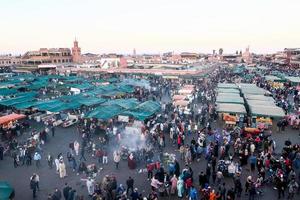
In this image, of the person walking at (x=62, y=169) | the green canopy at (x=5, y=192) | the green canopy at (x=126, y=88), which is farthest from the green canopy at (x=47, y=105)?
the green canopy at (x=5, y=192)

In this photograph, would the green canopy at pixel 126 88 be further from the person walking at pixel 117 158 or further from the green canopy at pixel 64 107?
the person walking at pixel 117 158

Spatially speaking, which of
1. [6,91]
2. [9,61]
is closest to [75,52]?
[9,61]

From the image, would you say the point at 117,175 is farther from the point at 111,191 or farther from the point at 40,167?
the point at 40,167

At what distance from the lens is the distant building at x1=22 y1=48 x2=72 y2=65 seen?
85562 mm

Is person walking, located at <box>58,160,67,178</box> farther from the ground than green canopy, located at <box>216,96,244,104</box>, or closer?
closer

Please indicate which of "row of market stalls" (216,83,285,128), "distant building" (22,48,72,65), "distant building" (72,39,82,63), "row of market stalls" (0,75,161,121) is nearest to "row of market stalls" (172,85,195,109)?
"row of market stalls" (216,83,285,128)

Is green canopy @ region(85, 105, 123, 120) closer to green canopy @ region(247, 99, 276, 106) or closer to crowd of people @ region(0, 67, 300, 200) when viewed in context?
crowd of people @ region(0, 67, 300, 200)

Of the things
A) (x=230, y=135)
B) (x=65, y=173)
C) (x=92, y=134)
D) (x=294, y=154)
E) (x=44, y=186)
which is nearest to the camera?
(x=44, y=186)

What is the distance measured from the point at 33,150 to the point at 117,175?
538 centimetres

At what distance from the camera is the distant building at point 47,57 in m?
85.6

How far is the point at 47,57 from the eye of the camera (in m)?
87.8

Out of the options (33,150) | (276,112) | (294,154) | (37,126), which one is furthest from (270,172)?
(37,126)

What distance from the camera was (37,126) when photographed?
74.6ft

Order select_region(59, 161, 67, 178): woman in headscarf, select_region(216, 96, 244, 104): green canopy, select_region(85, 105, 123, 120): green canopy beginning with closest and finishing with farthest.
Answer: select_region(59, 161, 67, 178): woman in headscarf → select_region(85, 105, 123, 120): green canopy → select_region(216, 96, 244, 104): green canopy
